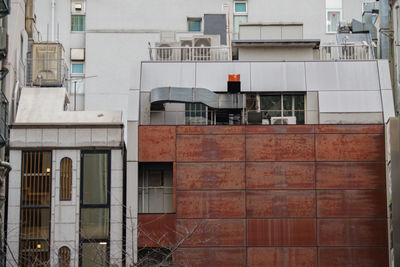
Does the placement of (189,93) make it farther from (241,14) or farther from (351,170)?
(241,14)

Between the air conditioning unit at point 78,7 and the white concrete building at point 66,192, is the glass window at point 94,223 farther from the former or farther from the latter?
the air conditioning unit at point 78,7

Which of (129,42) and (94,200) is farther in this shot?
(129,42)

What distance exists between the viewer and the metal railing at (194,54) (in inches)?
2051

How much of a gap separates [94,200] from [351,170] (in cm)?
1285

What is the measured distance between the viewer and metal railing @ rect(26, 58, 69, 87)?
5531cm

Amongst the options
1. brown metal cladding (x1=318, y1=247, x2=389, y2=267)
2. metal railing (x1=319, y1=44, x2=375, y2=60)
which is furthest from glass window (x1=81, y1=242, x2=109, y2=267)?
metal railing (x1=319, y1=44, x2=375, y2=60)

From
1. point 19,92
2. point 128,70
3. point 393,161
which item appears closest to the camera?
point 393,161

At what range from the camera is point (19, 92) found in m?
52.0

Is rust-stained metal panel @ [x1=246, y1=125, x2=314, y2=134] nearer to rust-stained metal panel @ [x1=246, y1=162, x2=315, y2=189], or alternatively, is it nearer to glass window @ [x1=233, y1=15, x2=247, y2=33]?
rust-stained metal panel @ [x1=246, y1=162, x2=315, y2=189]

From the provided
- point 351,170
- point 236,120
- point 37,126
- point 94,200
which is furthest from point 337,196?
point 37,126

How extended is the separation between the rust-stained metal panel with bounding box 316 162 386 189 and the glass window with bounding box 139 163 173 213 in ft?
25.0

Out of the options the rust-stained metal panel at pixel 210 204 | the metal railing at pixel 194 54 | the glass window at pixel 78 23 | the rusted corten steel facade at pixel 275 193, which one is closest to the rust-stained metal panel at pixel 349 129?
the rusted corten steel facade at pixel 275 193

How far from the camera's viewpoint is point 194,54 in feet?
171

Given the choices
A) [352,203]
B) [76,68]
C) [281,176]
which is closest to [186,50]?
[281,176]
